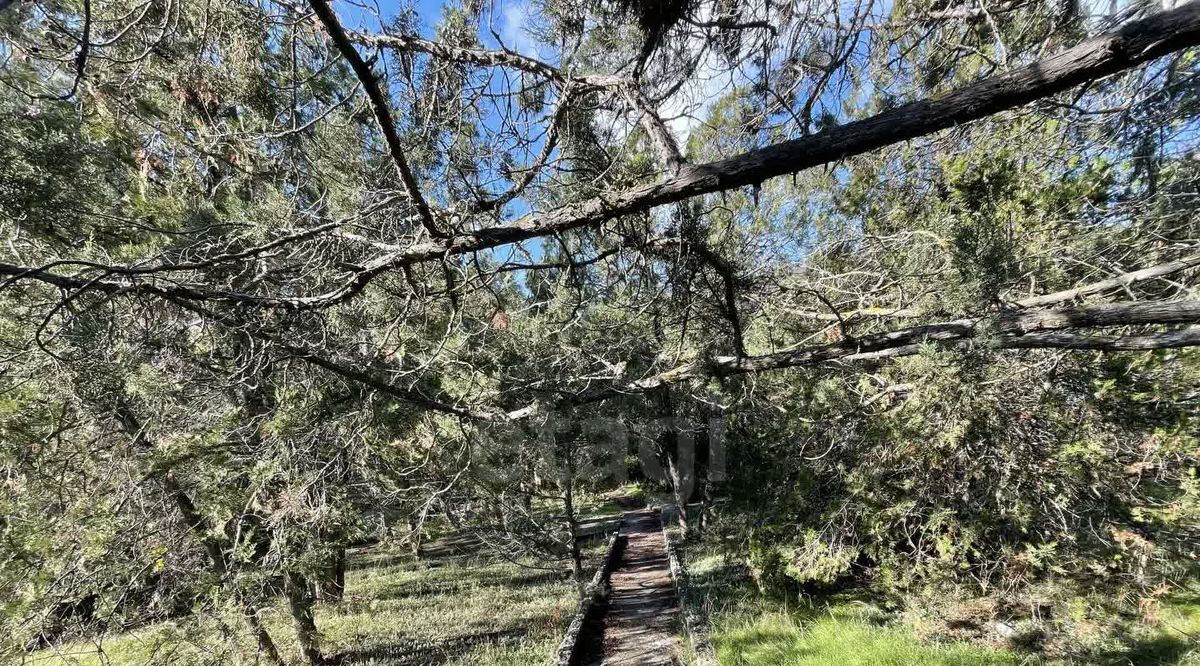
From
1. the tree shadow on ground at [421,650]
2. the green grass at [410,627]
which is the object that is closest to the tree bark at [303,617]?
the green grass at [410,627]

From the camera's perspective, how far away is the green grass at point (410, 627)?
4.27 m

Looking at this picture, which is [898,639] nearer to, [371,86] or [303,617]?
[371,86]

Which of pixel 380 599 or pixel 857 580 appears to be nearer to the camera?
pixel 857 580

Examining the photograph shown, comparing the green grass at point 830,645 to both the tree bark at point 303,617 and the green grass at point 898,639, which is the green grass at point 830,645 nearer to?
the green grass at point 898,639

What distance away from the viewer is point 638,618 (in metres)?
7.96

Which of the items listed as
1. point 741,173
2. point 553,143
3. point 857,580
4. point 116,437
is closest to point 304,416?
point 116,437

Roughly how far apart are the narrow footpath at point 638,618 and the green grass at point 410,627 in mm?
691

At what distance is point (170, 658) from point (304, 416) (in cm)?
237

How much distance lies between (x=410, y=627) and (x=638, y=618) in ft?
13.4

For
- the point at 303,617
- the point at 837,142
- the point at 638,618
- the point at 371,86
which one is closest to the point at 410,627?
the point at 303,617

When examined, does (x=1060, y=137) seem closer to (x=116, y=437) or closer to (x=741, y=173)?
(x=741, y=173)

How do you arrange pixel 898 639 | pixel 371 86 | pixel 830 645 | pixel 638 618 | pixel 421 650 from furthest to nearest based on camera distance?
pixel 638 618, pixel 421 650, pixel 830 645, pixel 898 639, pixel 371 86

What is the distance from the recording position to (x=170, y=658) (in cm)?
414

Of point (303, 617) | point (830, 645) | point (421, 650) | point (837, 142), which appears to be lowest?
point (421, 650)
